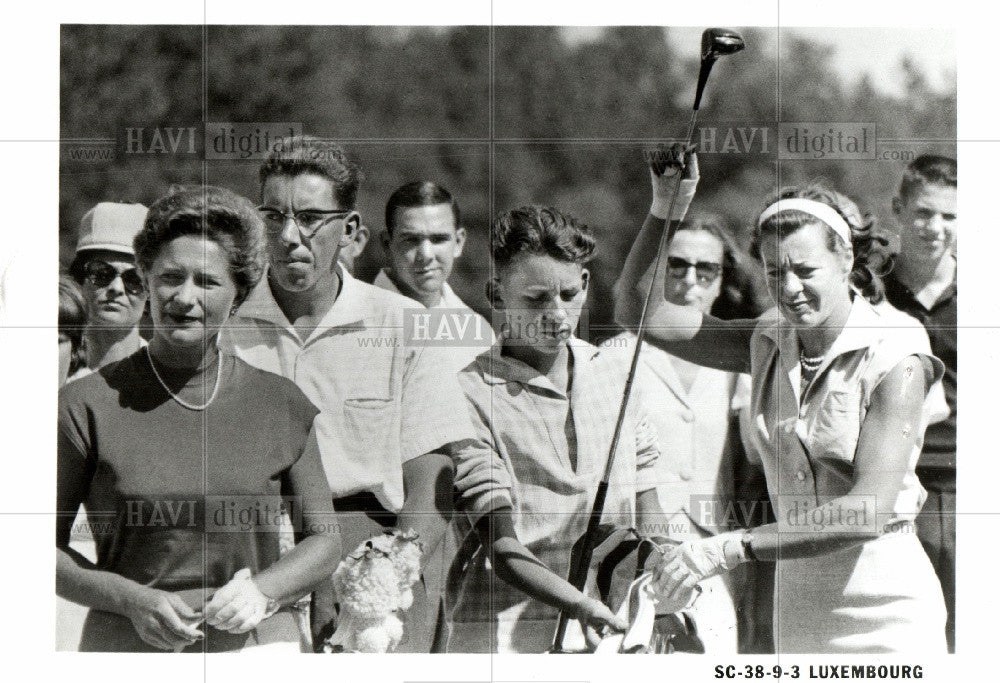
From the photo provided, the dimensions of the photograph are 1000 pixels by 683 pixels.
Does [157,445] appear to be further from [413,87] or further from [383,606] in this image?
[413,87]

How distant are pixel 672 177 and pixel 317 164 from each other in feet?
5.55

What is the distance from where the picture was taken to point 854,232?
4707 millimetres

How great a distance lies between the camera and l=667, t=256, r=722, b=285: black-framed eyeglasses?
15.4 ft

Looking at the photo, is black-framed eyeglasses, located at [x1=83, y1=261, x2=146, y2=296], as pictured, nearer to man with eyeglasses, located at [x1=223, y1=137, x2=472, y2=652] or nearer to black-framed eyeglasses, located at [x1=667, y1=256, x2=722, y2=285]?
man with eyeglasses, located at [x1=223, y1=137, x2=472, y2=652]

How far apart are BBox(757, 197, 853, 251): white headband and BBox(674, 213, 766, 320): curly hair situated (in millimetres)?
287

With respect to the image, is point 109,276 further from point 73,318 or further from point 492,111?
point 492,111

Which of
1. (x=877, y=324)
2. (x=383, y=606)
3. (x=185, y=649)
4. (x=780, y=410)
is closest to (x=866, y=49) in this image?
(x=877, y=324)

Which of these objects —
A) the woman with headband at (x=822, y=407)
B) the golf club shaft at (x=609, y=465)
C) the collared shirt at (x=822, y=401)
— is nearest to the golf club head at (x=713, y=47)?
the golf club shaft at (x=609, y=465)

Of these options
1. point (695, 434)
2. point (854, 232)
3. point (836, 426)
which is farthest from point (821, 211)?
point (695, 434)

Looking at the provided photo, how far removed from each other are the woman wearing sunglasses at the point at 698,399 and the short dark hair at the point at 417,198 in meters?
1.03

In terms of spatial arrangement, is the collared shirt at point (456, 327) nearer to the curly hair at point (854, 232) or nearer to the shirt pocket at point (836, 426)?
the curly hair at point (854, 232)

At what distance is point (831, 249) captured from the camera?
472 centimetres

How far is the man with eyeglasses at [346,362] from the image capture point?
470 cm
